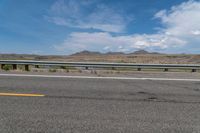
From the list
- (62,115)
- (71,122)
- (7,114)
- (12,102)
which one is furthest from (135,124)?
(12,102)

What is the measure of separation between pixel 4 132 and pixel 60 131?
3.23 ft

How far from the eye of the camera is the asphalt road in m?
3.91

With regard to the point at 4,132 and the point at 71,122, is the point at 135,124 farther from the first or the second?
the point at 4,132

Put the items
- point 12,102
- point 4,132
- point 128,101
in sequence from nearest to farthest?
point 4,132
point 12,102
point 128,101

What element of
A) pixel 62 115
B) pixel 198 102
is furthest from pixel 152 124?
pixel 198 102

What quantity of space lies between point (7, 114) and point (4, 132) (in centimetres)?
93

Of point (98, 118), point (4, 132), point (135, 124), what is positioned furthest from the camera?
point (98, 118)

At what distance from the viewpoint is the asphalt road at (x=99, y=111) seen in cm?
391

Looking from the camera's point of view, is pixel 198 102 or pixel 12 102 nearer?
pixel 12 102

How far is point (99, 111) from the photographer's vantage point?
15.9ft

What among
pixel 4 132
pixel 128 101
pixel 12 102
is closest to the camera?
pixel 4 132

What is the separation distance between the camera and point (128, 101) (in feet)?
19.0

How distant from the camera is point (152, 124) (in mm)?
4129

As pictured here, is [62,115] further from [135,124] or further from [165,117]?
[165,117]
